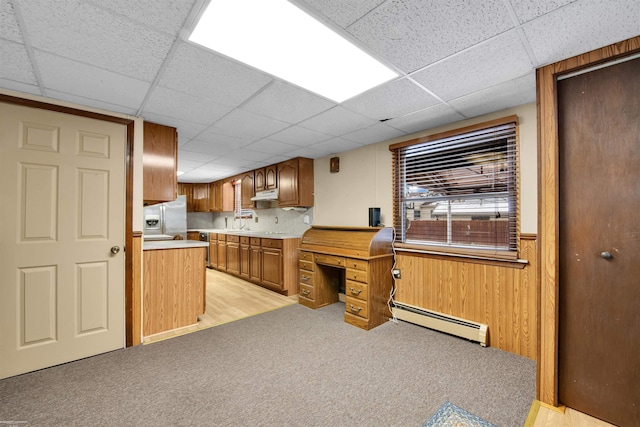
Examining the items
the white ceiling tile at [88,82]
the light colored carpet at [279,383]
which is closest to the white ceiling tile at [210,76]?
the white ceiling tile at [88,82]

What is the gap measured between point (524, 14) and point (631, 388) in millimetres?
2153

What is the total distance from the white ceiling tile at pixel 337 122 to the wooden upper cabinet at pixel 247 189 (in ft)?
9.46

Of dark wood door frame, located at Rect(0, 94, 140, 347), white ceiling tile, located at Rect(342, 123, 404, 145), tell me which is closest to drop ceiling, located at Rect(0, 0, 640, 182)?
white ceiling tile, located at Rect(342, 123, 404, 145)

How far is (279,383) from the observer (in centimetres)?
202

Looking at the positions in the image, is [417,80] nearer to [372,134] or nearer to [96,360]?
[372,134]

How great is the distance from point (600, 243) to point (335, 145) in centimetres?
280

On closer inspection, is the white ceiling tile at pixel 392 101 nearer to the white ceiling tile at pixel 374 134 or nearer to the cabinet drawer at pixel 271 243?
the white ceiling tile at pixel 374 134

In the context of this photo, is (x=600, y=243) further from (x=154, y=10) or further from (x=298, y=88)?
(x=154, y=10)

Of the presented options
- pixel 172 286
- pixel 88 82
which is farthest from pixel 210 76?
pixel 172 286

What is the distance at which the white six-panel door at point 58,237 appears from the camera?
2.13 m

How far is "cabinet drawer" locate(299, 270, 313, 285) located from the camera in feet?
12.3

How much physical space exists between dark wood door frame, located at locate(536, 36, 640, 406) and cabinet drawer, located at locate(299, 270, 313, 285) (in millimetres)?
2484

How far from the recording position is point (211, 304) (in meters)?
3.86

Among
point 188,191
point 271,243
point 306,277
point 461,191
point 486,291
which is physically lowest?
point 306,277
